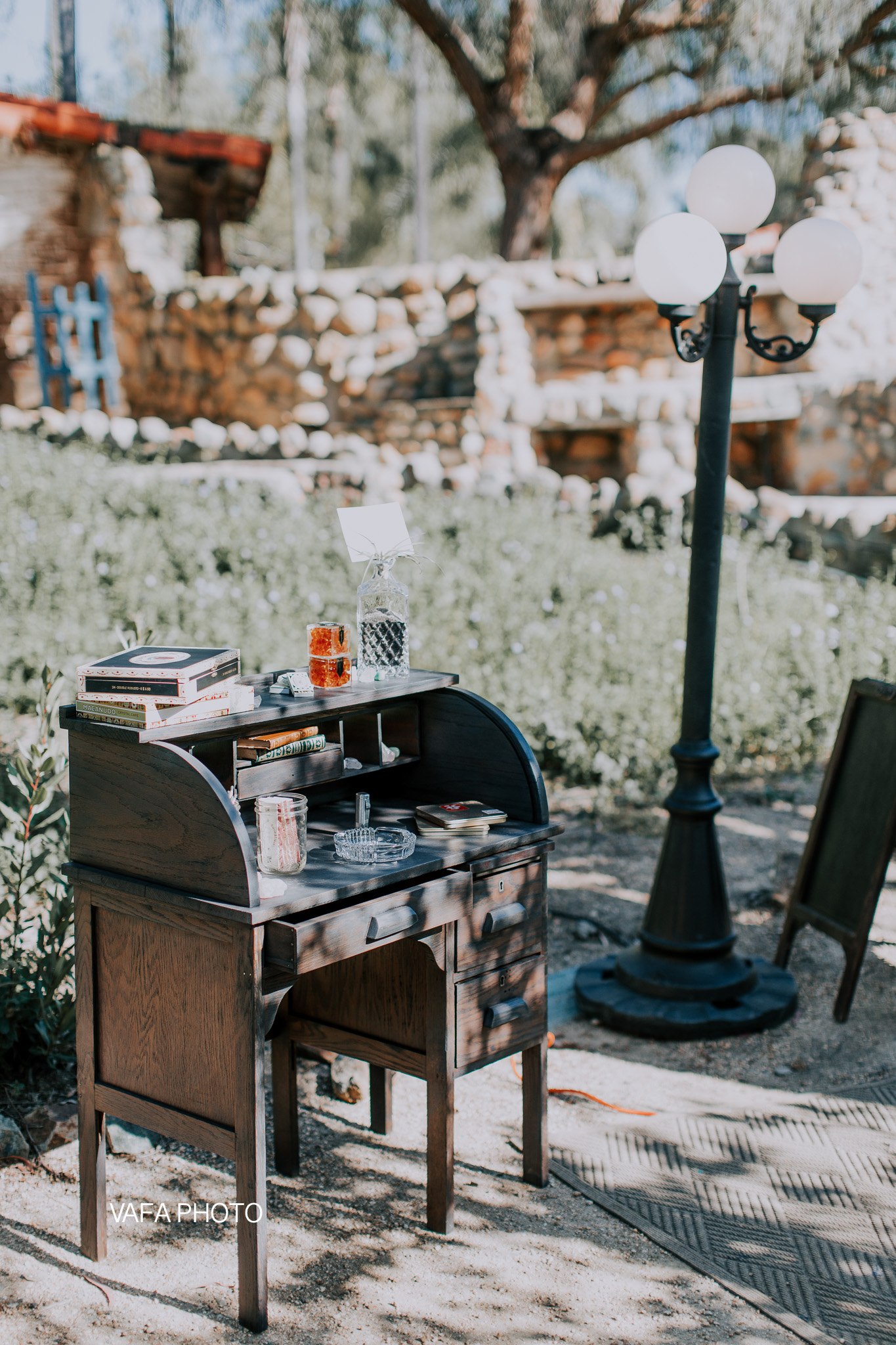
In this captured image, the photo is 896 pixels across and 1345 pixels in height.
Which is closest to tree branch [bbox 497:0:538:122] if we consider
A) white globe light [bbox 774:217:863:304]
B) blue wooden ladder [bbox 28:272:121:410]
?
blue wooden ladder [bbox 28:272:121:410]

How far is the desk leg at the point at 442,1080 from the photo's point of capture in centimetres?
288

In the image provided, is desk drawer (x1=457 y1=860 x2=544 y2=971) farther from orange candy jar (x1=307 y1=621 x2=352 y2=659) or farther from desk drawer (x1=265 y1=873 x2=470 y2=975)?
orange candy jar (x1=307 y1=621 x2=352 y2=659)

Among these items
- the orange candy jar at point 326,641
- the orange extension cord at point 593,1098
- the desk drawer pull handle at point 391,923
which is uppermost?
the orange candy jar at point 326,641

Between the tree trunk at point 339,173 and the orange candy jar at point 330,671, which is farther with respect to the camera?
the tree trunk at point 339,173

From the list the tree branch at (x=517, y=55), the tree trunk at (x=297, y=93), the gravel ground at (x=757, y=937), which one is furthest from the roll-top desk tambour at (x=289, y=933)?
the tree trunk at (x=297, y=93)

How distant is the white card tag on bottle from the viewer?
3117 mm

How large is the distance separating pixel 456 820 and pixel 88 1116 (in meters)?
1.14

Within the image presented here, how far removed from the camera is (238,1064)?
8.16 ft

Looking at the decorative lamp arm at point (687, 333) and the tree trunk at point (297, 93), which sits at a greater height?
the tree trunk at point (297, 93)

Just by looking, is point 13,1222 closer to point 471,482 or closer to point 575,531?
point 575,531

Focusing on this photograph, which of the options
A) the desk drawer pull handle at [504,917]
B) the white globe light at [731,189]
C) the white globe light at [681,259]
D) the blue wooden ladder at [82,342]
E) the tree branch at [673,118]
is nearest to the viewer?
the desk drawer pull handle at [504,917]

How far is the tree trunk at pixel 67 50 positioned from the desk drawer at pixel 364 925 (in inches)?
648

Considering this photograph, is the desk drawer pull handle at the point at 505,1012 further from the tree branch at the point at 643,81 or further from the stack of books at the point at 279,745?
the tree branch at the point at 643,81

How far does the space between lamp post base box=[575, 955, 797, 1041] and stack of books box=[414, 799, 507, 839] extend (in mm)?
1332
